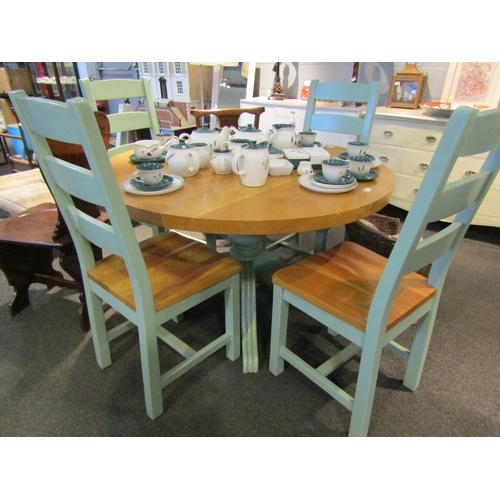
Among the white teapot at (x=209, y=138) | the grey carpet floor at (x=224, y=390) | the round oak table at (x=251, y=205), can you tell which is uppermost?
the white teapot at (x=209, y=138)

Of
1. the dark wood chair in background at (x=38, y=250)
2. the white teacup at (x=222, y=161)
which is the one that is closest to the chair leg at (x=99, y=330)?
the dark wood chair in background at (x=38, y=250)

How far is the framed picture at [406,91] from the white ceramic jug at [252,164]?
7.48 ft

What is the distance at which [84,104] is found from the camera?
0.74 meters

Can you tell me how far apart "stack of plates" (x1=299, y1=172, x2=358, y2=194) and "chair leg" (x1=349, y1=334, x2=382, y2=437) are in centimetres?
49

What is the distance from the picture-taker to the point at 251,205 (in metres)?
1.02

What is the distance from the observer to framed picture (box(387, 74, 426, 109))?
2717 mm

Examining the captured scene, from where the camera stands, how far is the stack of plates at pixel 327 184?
43.9 inches

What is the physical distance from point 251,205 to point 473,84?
262 centimetres

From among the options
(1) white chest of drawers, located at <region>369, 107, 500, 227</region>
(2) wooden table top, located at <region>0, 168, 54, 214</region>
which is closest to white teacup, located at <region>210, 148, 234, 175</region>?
(2) wooden table top, located at <region>0, 168, 54, 214</region>

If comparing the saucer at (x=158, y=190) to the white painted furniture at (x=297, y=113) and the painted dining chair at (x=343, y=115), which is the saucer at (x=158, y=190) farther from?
the white painted furniture at (x=297, y=113)

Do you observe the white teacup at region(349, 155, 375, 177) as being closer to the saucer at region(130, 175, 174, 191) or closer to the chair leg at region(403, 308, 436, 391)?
the chair leg at region(403, 308, 436, 391)

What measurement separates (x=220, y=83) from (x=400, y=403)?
3.57 m

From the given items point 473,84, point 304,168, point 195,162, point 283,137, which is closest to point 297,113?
point 473,84
